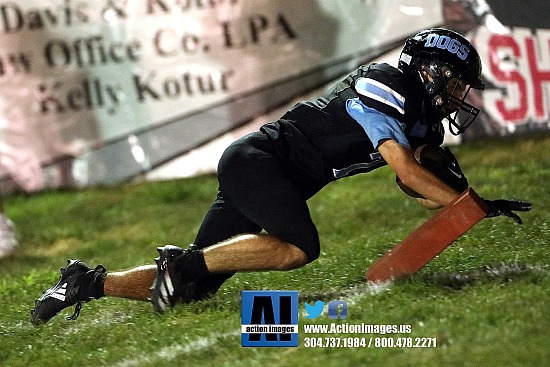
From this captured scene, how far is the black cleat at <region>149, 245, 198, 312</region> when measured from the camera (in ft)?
18.5

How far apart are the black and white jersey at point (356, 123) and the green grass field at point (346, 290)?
73 centimetres

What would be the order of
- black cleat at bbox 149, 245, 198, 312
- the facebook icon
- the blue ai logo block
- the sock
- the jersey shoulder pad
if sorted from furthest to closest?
the sock → black cleat at bbox 149, 245, 198, 312 → the jersey shoulder pad → the facebook icon → the blue ai logo block

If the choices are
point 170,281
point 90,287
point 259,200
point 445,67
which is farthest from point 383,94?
point 90,287

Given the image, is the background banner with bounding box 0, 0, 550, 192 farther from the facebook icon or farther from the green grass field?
the facebook icon

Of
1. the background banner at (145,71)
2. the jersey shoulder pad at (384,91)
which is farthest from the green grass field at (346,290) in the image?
the background banner at (145,71)

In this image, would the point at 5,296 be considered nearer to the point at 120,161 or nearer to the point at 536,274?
the point at 536,274

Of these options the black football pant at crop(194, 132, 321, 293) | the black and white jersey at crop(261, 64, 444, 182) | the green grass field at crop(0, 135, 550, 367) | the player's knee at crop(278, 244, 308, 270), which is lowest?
the green grass field at crop(0, 135, 550, 367)

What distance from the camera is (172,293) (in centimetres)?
570

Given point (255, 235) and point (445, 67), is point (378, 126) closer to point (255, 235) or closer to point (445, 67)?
point (445, 67)

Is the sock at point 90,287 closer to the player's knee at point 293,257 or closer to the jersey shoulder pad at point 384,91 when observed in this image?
the player's knee at point 293,257

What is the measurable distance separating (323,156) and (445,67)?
80cm

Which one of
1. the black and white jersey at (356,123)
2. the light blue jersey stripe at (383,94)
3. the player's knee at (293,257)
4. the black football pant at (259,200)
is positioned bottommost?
the player's knee at (293,257)

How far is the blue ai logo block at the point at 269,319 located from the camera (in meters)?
5.02

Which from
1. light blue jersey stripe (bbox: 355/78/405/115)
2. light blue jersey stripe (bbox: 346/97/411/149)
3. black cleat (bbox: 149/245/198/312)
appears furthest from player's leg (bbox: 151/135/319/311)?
light blue jersey stripe (bbox: 355/78/405/115)
